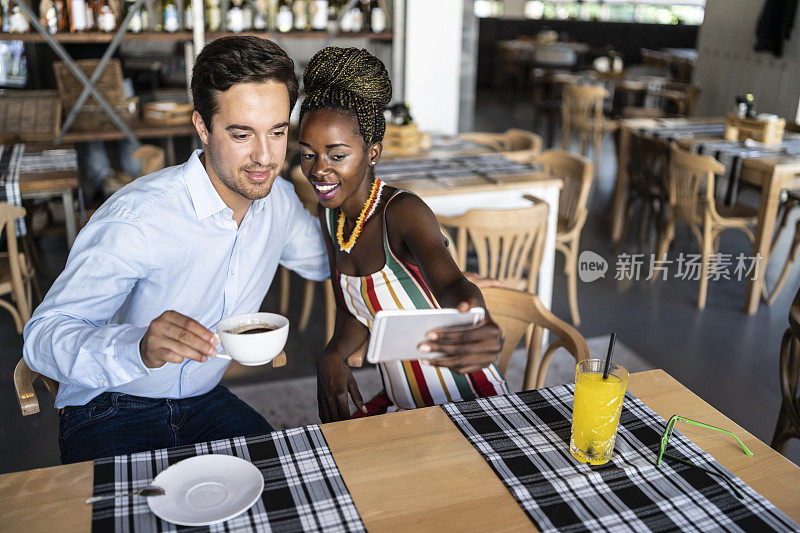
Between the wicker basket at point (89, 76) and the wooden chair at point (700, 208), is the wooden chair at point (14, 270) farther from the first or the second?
the wooden chair at point (700, 208)

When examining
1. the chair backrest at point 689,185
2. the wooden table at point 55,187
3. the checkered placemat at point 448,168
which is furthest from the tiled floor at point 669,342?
the checkered placemat at point 448,168

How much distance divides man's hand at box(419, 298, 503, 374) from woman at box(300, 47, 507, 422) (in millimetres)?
214

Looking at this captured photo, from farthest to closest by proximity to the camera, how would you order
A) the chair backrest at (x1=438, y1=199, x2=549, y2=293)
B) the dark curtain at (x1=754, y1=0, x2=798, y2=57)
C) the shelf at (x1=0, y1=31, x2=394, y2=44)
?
the dark curtain at (x1=754, y1=0, x2=798, y2=57) → the shelf at (x1=0, y1=31, x2=394, y2=44) → the chair backrest at (x1=438, y1=199, x2=549, y2=293)

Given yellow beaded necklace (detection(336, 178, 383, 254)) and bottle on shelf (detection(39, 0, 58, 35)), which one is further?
bottle on shelf (detection(39, 0, 58, 35))

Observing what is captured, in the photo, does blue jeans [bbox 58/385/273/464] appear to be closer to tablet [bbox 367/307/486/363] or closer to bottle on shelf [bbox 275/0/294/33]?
tablet [bbox 367/307/486/363]

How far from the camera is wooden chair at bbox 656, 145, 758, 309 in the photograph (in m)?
3.49

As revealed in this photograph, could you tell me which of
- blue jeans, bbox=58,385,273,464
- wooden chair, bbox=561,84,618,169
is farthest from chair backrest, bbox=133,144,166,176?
wooden chair, bbox=561,84,618,169

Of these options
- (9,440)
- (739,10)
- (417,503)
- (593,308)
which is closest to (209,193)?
(417,503)

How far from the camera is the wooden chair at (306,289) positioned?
9.43ft

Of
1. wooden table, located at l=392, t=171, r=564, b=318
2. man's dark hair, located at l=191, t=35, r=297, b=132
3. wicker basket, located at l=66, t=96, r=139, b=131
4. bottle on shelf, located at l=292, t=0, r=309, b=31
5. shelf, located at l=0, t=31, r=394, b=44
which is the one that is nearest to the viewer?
man's dark hair, located at l=191, t=35, r=297, b=132

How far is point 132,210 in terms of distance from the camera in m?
1.44

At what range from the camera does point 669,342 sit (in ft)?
10.6

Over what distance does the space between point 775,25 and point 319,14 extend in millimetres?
4041

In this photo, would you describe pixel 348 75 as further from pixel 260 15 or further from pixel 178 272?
pixel 260 15
